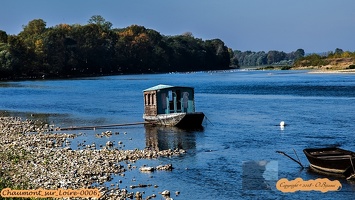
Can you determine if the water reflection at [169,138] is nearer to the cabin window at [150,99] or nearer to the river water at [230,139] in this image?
the river water at [230,139]

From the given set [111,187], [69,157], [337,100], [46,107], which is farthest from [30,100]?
[111,187]

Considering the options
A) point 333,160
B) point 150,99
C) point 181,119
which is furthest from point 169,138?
point 333,160

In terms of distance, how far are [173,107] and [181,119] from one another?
249 centimetres

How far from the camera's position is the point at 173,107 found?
171ft

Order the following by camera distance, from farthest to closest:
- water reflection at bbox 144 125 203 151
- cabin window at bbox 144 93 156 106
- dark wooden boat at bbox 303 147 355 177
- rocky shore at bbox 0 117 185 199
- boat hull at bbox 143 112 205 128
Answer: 1. cabin window at bbox 144 93 156 106
2. boat hull at bbox 143 112 205 128
3. water reflection at bbox 144 125 203 151
4. dark wooden boat at bbox 303 147 355 177
5. rocky shore at bbox 0 117 185 199

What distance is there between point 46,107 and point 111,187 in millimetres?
52485

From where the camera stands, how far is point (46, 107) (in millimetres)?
77625

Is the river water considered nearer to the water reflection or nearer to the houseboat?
the water reflection

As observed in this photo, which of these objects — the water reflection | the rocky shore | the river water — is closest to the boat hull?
the water reflection

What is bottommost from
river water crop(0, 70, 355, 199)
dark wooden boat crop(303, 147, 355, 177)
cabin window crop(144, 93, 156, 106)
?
river water crop(0, 70, 355, 199)

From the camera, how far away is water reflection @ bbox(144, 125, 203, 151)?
4100 centimetres

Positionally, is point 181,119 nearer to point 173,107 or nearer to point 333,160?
point 173,107

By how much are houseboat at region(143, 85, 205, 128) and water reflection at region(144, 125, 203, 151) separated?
2.34ft

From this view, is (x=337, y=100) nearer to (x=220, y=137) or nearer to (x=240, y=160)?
(x=220, y=137)
